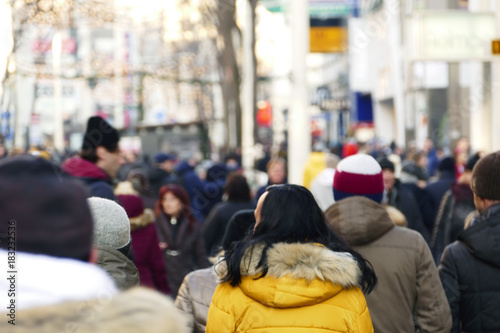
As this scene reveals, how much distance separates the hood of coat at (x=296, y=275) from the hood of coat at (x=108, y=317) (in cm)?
116

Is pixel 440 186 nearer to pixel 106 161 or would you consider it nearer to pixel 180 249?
pixel 180 249

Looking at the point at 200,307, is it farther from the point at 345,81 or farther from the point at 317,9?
the point at 345,81

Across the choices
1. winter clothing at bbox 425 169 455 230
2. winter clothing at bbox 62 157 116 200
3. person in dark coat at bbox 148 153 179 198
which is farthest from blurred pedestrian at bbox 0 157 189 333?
person in dark coat at bbox 148 153 179 198

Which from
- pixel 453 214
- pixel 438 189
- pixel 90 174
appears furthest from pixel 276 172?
pixel 90 174

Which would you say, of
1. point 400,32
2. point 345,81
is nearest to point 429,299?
point 400,32

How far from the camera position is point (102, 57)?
22172mm

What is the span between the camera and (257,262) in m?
3.13

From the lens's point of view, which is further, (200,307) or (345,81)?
(345,81)

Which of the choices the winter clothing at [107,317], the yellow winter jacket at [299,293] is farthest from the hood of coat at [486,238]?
the winter clothing at [107,317]

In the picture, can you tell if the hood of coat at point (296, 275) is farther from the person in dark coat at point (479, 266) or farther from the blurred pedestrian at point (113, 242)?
the person in dark coat at point (479, 266)

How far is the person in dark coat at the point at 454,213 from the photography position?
771 cm

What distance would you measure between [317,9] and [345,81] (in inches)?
1775

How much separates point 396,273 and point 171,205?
432 centimetres

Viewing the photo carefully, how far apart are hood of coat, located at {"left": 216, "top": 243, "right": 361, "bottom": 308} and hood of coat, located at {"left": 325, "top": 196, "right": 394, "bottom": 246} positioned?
0.99 m
